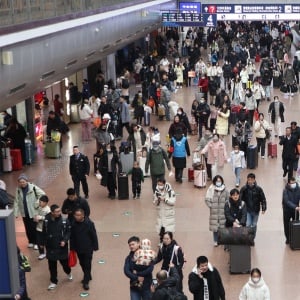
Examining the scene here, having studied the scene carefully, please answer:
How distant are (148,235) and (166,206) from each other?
3.92 feet

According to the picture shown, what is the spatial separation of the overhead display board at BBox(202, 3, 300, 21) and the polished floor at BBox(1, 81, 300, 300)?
21335mm

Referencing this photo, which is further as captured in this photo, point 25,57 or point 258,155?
point 258,155

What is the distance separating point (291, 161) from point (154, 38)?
92.4 ft

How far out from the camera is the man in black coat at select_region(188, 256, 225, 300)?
8.20 metres

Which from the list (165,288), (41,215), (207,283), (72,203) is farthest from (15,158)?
(165,288)

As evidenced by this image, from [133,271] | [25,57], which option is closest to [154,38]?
[25,57]

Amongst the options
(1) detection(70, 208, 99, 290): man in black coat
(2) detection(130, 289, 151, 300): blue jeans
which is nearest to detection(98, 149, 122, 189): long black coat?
(1) detection(70, 208, 99, 290): man in black coat

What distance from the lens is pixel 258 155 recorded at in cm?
1794

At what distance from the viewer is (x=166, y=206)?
38.5ft

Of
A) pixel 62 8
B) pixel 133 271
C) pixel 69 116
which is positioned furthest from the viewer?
pixel 69 116

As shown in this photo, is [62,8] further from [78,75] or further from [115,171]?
[78,75]

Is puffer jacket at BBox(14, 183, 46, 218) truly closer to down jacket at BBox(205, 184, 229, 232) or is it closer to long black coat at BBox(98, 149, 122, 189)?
down jacket at BBox(205, 184, 229, 232)

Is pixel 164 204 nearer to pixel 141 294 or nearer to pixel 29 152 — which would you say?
pixel 141 294

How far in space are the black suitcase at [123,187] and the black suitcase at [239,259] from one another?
444 centimetres
